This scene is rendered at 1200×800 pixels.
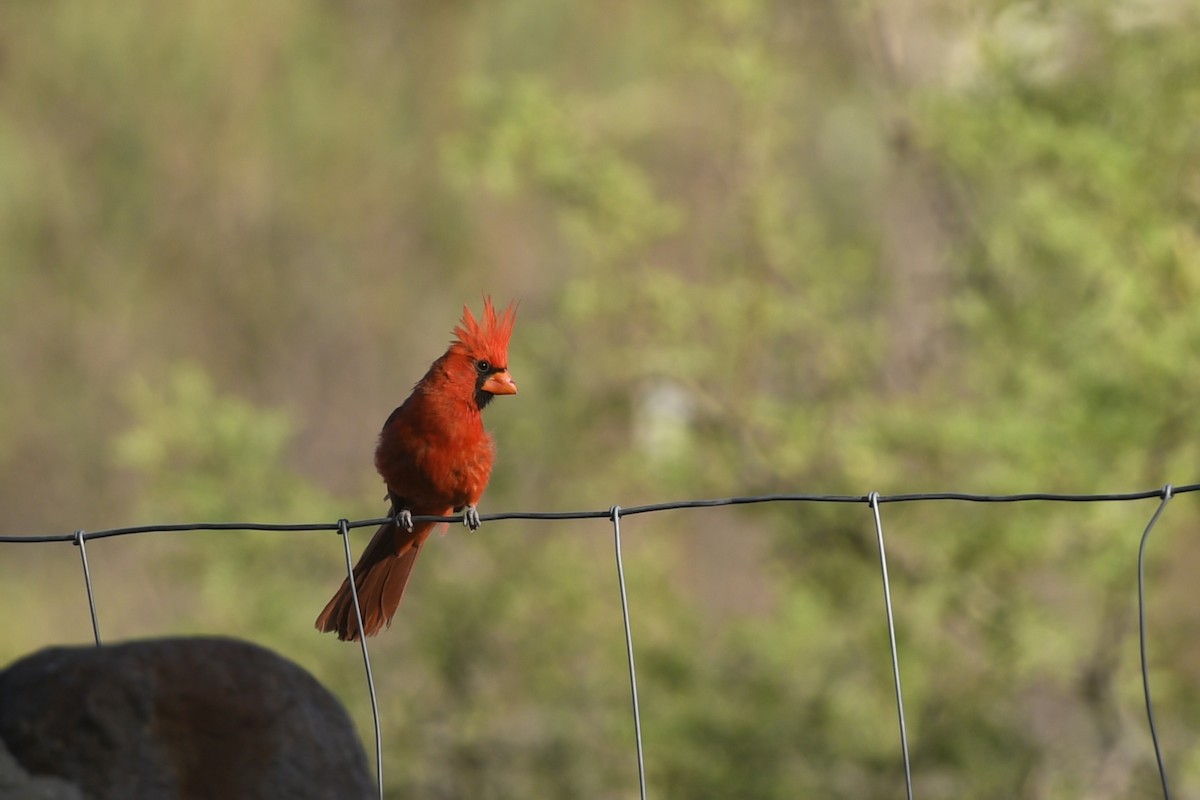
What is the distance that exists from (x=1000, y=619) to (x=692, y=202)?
207 inches

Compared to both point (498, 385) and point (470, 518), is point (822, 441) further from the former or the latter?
point (470, 518)

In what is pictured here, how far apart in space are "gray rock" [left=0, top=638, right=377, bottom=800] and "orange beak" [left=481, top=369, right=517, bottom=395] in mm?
1175

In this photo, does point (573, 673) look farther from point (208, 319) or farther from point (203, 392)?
point (208, 319)

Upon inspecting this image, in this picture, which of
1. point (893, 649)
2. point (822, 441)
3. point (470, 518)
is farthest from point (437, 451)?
point (822, 441)

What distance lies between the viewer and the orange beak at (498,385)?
12.6 ft

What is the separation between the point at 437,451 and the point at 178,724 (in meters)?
1.20

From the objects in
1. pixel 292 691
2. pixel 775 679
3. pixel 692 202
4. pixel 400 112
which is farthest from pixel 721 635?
pixel 400 112

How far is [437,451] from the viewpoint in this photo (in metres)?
3.78

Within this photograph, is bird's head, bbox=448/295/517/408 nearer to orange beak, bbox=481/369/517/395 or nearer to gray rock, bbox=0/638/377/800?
orange beak, bbox=481/369/517/395

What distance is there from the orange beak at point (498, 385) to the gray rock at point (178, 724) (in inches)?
46.2

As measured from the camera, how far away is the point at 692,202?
1166 centimetres

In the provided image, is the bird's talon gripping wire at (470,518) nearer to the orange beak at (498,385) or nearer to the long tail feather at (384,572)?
the long tail feather at (384,572)

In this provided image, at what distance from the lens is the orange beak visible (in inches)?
152

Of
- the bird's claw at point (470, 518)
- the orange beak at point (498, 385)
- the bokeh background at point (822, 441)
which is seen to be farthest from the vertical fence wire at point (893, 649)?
the bokeh background at point (822, 441)
